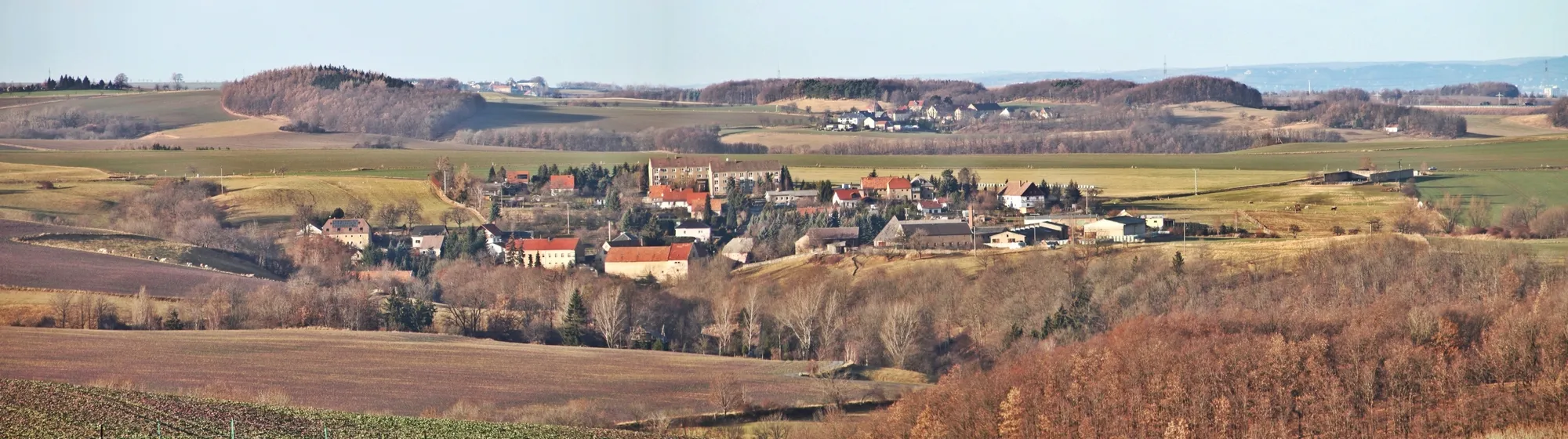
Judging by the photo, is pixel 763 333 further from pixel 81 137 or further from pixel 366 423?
pixel 81 137

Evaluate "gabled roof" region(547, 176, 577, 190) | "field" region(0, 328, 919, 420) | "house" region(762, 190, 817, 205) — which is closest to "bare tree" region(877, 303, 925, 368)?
"field" region(0, 328, 919, 420)

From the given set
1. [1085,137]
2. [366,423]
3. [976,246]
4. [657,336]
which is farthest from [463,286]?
[1085,137]

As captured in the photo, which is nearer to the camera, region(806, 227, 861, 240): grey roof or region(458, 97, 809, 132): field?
region(806, 227, 861, 240): grey roof

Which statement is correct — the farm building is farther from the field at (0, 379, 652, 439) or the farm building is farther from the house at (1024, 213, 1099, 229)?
the field at (0, 379, 652, 439)

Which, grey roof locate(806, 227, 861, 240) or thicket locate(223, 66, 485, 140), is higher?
thicket locate(223, 66, 485, 140)

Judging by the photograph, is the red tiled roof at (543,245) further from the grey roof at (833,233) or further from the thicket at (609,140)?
the thicket at (609,140)

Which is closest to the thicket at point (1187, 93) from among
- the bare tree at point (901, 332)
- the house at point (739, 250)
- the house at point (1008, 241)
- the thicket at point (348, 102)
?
the thicket at point (348, 102)

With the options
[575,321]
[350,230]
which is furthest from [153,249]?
[575,321]
